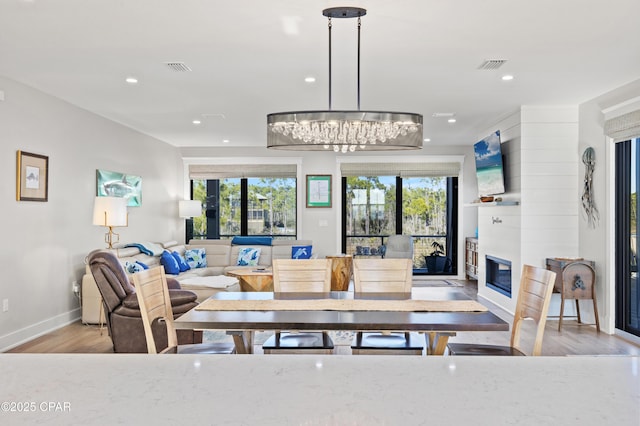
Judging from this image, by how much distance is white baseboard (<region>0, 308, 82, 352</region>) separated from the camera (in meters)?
4.64

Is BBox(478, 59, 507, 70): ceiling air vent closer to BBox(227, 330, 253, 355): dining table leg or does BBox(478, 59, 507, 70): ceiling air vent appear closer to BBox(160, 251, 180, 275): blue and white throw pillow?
BBox(227, 330, 253, 355): dining table leg

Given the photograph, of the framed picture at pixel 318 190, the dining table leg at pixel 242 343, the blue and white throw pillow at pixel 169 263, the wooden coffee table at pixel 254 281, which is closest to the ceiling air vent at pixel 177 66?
the dining table leg at pixel 242 343

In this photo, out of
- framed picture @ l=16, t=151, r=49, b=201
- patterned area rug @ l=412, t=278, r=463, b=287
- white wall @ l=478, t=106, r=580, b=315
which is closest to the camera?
framed picture @ l=16, t=151, r=49, b=201

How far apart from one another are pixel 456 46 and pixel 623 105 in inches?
86.8

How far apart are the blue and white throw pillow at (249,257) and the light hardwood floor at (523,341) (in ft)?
9.36

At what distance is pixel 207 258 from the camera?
324 inches

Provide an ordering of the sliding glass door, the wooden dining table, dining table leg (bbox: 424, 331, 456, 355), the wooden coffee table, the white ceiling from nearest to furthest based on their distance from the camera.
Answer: the wooden dining table → dining table leg (bbox: 424, 331, 456, 355) → the white ceiling → the sliding glass door → the wooden coffee table

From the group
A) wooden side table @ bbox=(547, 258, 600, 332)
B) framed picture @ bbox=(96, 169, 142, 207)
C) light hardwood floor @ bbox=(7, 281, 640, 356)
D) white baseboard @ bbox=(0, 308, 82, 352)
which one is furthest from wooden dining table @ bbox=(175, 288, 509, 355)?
framed picture @ bbox=(96, 169, 142, 207)

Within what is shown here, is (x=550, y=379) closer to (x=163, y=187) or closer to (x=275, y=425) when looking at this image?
(x=275, y=425)

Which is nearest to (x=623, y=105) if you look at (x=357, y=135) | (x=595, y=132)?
(x=595, y=132)

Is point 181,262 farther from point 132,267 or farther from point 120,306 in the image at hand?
point 120,306

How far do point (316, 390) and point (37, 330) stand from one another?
16.6 ft

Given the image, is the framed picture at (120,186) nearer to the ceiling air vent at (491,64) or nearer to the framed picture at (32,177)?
the framed picture at (32,177)

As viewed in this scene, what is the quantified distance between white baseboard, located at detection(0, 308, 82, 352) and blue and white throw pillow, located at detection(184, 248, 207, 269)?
207 centimetres
